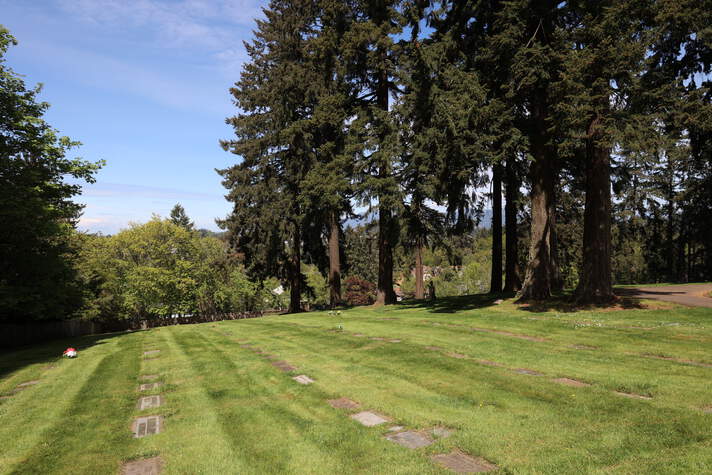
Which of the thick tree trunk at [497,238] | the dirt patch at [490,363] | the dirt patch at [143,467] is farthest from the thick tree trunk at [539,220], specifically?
the dirt patch at [143,467]

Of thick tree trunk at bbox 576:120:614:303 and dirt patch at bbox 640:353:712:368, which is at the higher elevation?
thick tree trunk at bbox 576:120:614:303

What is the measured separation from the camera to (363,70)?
1956cm

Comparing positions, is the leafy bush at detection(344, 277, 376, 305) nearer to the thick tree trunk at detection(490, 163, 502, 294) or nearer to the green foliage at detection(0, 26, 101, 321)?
the thick tree trunk at detection(490, 163, 502, 294)

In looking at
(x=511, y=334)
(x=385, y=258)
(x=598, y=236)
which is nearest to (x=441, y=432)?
(x=511, y=334)

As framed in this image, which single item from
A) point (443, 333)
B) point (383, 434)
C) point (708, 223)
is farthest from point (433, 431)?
point (708, 223)

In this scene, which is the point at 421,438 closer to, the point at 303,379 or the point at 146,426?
the point at 303,379

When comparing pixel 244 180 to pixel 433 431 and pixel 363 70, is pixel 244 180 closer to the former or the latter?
pixel 363 70

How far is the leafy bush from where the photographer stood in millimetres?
58031

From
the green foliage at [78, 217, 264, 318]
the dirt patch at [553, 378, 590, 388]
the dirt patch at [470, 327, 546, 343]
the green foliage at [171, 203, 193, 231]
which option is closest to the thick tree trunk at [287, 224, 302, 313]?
the green foliage at [78, 217, 264, 318]

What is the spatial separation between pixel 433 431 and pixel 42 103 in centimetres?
2419

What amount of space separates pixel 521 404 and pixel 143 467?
4.64m

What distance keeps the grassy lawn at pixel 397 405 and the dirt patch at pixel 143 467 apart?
0.12 m

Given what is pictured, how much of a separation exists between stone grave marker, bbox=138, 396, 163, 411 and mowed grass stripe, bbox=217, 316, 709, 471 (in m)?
2.71

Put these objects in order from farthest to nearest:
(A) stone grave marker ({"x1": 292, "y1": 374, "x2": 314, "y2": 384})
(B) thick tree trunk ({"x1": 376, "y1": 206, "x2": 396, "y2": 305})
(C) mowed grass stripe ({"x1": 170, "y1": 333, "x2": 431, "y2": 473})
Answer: (B) thick tree trunk ({"x1": 376, "y1": 206, "x2": 396, "y2": 305}) < (A) stone grave marker ({"x1": 292, "y1": 374, "x2": 314, "y2": 384}) < (C) mowed grass stripe ({"x1": 170, "y1": 333, "x2": 431, "y2": 473})
